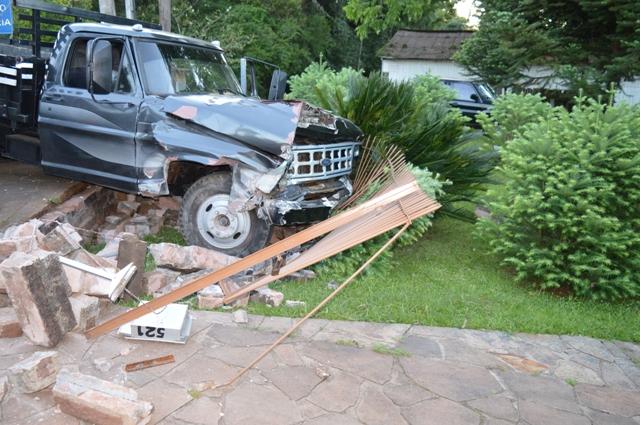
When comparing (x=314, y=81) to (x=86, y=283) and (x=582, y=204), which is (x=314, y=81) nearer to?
(x=582, y=204)

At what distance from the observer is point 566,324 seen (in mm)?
4555

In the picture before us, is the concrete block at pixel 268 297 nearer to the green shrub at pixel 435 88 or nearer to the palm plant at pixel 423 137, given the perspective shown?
the palm plant at pixel 423 137

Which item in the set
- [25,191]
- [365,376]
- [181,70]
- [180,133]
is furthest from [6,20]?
[365,376]

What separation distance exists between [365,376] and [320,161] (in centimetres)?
256

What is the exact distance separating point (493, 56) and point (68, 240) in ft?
29.4

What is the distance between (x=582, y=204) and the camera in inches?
190

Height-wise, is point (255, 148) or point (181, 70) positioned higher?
point (181, 70)

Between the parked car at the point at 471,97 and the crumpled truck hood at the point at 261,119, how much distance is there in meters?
11.7

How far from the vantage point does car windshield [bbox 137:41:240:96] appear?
18.7 feet

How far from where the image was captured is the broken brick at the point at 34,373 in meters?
2.98

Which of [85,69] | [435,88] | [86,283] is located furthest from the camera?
[435,88]

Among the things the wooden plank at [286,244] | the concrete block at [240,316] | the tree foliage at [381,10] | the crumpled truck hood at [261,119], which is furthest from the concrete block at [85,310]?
the tree foliage at [381,10]

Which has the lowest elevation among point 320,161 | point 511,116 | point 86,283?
point 86,283

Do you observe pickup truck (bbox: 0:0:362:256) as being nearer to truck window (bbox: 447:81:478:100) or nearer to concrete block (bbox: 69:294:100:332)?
concrete block (bbox: 69:294:100:332)
